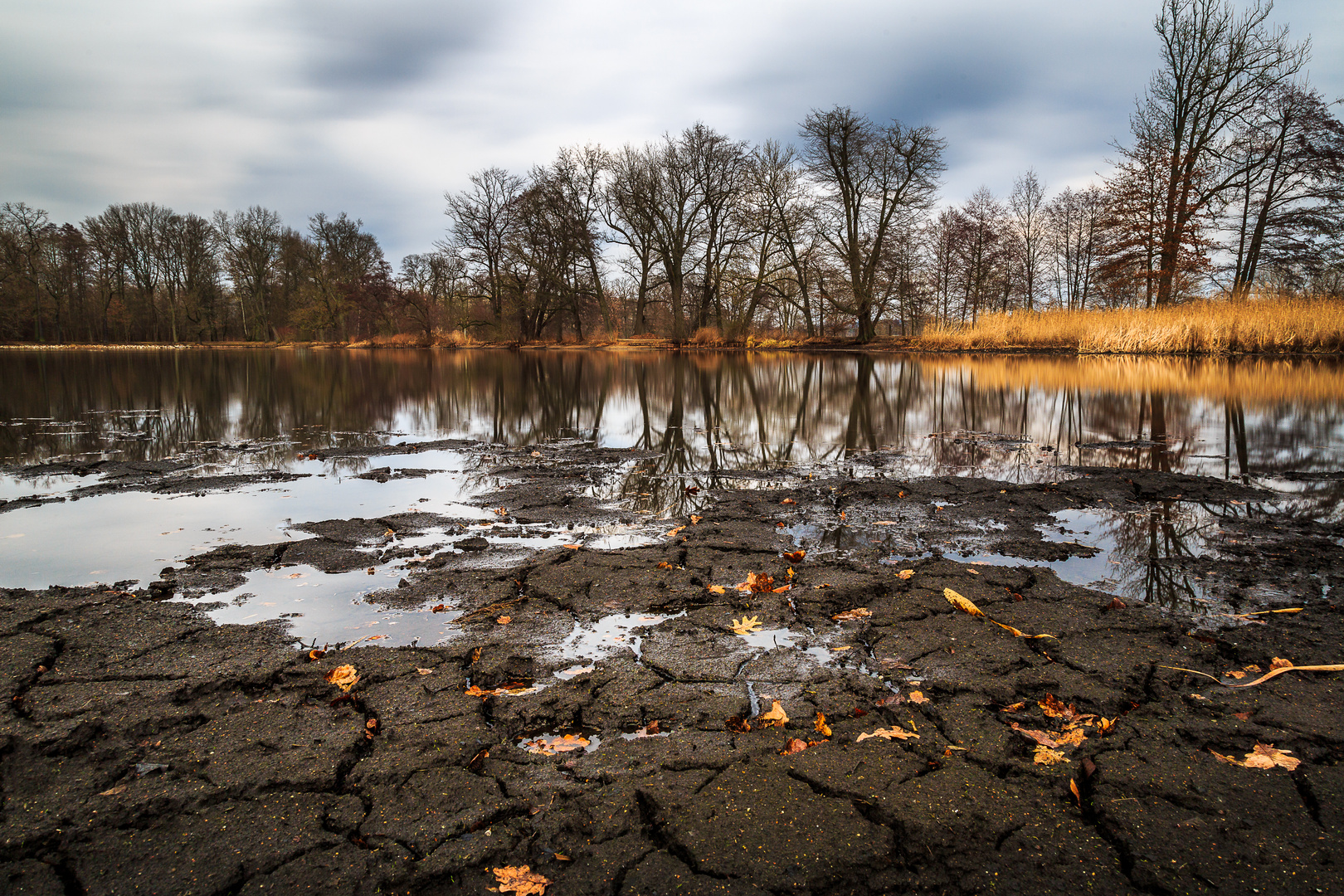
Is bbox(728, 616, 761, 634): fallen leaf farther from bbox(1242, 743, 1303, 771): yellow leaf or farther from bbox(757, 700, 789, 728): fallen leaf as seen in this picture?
bbox(1242, 743, 1303, 771): yellow leaf

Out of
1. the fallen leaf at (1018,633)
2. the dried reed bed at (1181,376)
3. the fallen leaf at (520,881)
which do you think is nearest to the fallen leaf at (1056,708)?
the fallen leaf at (1018,633)

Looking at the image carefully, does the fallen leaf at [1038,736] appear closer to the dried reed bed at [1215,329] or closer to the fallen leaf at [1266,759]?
the fallen leaf at [1266,759]

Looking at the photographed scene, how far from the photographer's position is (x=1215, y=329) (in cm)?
2002

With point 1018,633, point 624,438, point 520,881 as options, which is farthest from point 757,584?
point 624,438

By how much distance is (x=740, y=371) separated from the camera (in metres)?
21.0

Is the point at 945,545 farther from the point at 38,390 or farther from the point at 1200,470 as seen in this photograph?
the point at 38,390

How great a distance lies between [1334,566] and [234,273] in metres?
63.5

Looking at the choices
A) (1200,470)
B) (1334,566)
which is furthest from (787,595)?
(1200,470)

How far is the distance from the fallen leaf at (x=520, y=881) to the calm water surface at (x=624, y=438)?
5.30ft

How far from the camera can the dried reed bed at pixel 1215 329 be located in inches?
738

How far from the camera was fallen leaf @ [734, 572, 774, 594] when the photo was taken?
3.70 m

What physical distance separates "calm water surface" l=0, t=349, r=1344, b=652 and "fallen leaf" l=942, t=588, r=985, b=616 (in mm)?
782

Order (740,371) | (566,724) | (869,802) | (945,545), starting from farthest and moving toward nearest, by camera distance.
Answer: (740,371)
(945,545)
(566,724)
(869,802)

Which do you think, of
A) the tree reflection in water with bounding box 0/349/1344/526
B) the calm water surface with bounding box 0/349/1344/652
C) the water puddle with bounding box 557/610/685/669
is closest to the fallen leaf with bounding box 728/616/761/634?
the water puddle with bounding box 557/610/685/669
